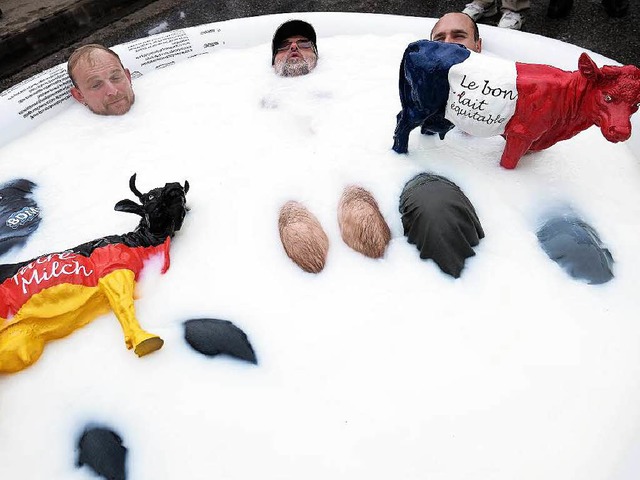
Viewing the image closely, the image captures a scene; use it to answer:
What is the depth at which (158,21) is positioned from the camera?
4.95 m

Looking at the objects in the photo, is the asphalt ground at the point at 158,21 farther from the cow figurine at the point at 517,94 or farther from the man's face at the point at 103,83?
the cow figurine at the point at 517,94

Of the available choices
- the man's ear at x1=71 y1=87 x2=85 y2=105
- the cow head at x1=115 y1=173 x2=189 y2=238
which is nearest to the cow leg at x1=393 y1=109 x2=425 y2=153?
the cow head at x1=115 y1=173 x2=189 y2=238

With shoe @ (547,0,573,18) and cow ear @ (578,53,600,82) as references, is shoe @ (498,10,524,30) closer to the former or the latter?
shoe @ (547,0,573,18)

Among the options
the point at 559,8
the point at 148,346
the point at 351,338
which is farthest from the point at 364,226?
the point at 559,8

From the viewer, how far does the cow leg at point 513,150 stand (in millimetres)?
2166

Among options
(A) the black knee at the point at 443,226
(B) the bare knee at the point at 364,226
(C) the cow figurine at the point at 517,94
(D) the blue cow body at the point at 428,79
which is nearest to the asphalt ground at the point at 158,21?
(C) the cow figurine at the point at 517,94

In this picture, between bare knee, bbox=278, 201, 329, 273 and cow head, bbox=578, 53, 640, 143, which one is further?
bare knee, bbox=278, 201, 329, 273

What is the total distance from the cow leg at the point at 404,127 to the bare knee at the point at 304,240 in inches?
24.1

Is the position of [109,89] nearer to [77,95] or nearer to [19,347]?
[77,95]

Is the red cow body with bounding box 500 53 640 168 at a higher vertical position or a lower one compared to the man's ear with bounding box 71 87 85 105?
higher

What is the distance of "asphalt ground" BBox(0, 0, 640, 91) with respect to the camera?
3904mm

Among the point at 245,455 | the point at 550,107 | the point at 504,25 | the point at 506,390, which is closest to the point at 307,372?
the point at 245,455

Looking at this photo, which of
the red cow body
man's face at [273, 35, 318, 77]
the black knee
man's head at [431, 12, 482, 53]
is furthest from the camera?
man's face at [273, 35, 318, 77]

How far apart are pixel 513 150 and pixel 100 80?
2.29m
